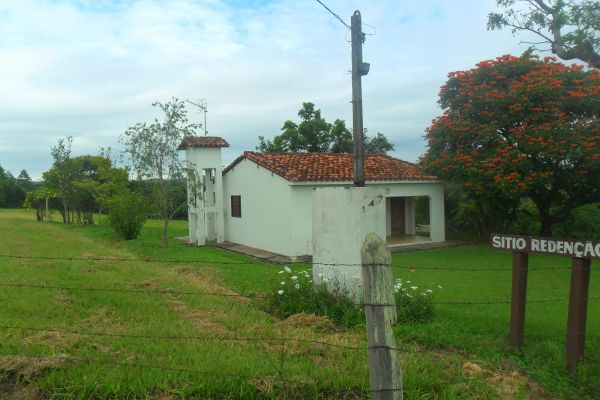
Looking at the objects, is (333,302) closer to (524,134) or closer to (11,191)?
(524,134)

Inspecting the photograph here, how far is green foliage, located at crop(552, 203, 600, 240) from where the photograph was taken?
16531 millimetres

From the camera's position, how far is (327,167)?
57.2 feet

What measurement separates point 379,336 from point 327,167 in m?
14.4

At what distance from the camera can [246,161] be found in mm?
18234

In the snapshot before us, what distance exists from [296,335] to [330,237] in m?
2.32

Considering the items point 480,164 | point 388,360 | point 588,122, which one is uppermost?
point 588,122

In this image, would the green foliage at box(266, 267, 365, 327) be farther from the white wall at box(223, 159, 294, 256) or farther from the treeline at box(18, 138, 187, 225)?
the treeline at box(18, 138, 187, 225)

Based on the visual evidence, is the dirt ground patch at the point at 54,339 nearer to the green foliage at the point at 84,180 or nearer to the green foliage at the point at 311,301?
the green foliage at the point at 311,301

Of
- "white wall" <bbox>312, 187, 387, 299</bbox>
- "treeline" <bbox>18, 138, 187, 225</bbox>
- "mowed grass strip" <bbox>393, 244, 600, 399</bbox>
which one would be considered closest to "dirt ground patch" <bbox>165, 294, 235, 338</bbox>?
"white wall" <bbox>312, 187, 387, 299</bbox>

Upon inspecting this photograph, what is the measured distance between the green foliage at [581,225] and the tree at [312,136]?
50.1ft

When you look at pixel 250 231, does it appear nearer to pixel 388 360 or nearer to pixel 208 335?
pixel 208 335

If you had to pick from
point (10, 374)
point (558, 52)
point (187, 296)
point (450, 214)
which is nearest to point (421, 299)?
point (187, 296)

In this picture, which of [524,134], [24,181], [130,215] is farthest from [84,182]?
[24,181]

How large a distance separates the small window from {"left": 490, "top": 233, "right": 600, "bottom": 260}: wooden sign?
548 inches
